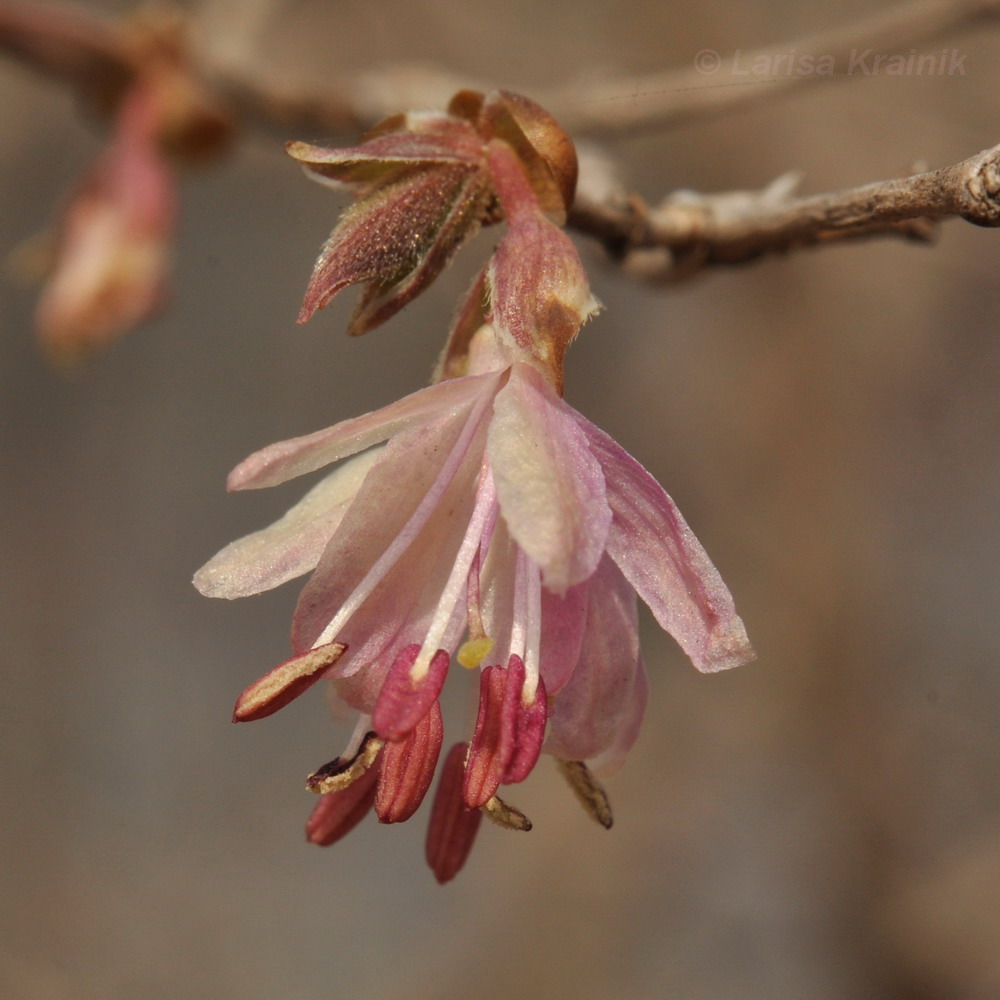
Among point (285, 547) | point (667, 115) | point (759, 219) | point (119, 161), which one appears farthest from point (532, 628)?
point (119, 161)

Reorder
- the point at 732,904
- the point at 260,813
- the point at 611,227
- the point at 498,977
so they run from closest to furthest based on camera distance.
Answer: the point at 611,227, the point at 732,904, the point at 498,977, the point at 260,813

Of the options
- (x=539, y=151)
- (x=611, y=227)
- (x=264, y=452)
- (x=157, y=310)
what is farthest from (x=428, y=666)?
(x=157, y=310)

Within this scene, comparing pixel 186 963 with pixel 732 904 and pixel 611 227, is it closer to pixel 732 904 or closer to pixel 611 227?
pixel 732 904

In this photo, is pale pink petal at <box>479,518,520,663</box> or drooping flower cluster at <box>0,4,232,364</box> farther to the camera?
drooping flower cluster at <box>0,4,232,364</box>

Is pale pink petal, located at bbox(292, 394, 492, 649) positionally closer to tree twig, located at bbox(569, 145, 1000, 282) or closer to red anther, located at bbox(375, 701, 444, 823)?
red anther, located at bbox(375, 701, 444, 823)

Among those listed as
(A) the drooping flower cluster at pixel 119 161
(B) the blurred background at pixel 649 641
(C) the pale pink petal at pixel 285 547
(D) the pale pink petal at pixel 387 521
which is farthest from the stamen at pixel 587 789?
(B) the blurred background at pixel 649 641

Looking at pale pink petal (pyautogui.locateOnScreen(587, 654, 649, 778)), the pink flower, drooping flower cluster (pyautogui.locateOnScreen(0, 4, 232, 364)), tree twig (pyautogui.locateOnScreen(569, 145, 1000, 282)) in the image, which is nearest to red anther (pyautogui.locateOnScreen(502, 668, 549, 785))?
the pink flower
